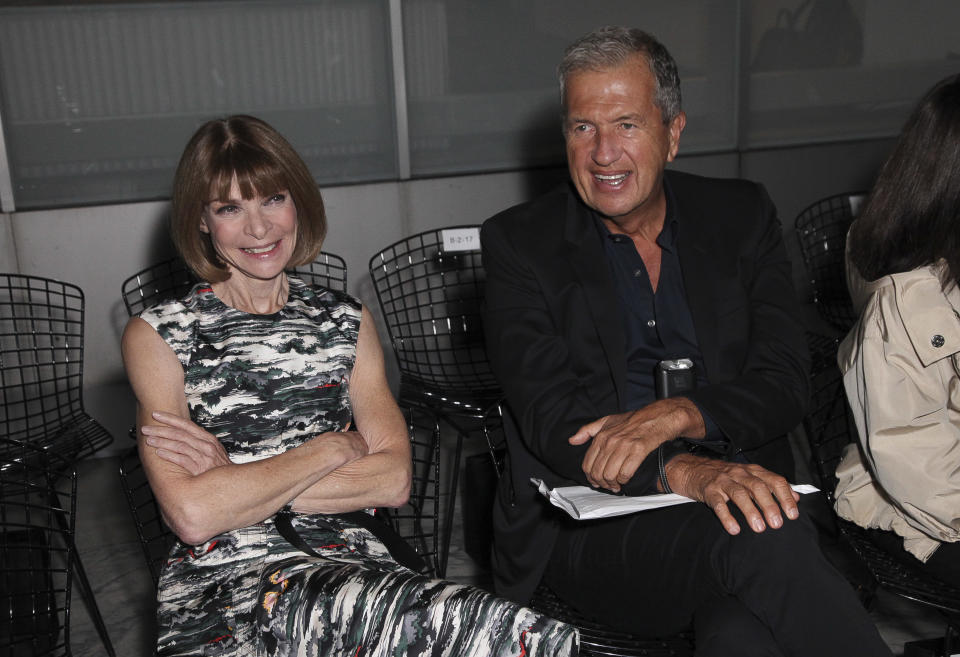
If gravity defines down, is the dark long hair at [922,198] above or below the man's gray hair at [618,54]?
below

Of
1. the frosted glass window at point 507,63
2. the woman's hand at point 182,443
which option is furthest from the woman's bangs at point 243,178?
the frosted glass window at point 507,63

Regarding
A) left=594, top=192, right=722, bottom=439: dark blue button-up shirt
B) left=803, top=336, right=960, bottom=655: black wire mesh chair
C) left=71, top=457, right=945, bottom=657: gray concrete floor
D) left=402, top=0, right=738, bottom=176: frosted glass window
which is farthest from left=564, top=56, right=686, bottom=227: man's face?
left=402, top=0, right=738, bottom=176: frosted glass window

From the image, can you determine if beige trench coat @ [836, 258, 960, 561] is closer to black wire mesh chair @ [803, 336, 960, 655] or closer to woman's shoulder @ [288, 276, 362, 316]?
black wire mesh chair @ [803, 336, 960, 655]

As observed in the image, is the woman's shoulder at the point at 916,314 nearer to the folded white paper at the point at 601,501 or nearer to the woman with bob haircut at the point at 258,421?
the folded white paper at the point at 601,501

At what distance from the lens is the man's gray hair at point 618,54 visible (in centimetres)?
208

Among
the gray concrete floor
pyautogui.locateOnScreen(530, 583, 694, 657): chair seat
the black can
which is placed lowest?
the gray concrete floor

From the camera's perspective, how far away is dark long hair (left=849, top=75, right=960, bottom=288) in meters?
2.10

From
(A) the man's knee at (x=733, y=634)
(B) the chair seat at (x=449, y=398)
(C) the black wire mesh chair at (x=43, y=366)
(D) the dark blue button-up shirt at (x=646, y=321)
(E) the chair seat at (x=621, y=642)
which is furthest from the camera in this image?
(C) the black wire mesh chair at (x=43, y=366)

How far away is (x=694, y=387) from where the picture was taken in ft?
6.83

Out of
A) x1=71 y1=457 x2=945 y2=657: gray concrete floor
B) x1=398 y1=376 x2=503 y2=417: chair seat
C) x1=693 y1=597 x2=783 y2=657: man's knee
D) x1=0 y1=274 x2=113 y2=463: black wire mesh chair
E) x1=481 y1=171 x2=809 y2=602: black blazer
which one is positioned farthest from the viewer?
x1=0 y1=274 x2=113 y2=463: black wire mesh chair

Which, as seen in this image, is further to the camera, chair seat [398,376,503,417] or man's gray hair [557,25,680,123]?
chair seat [398,376,503,417]

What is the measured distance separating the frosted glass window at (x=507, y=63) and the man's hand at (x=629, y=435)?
2.96 metres

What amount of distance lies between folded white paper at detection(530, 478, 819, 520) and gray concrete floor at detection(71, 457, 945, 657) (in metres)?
1.43

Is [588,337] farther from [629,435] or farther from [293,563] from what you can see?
[293,563]
